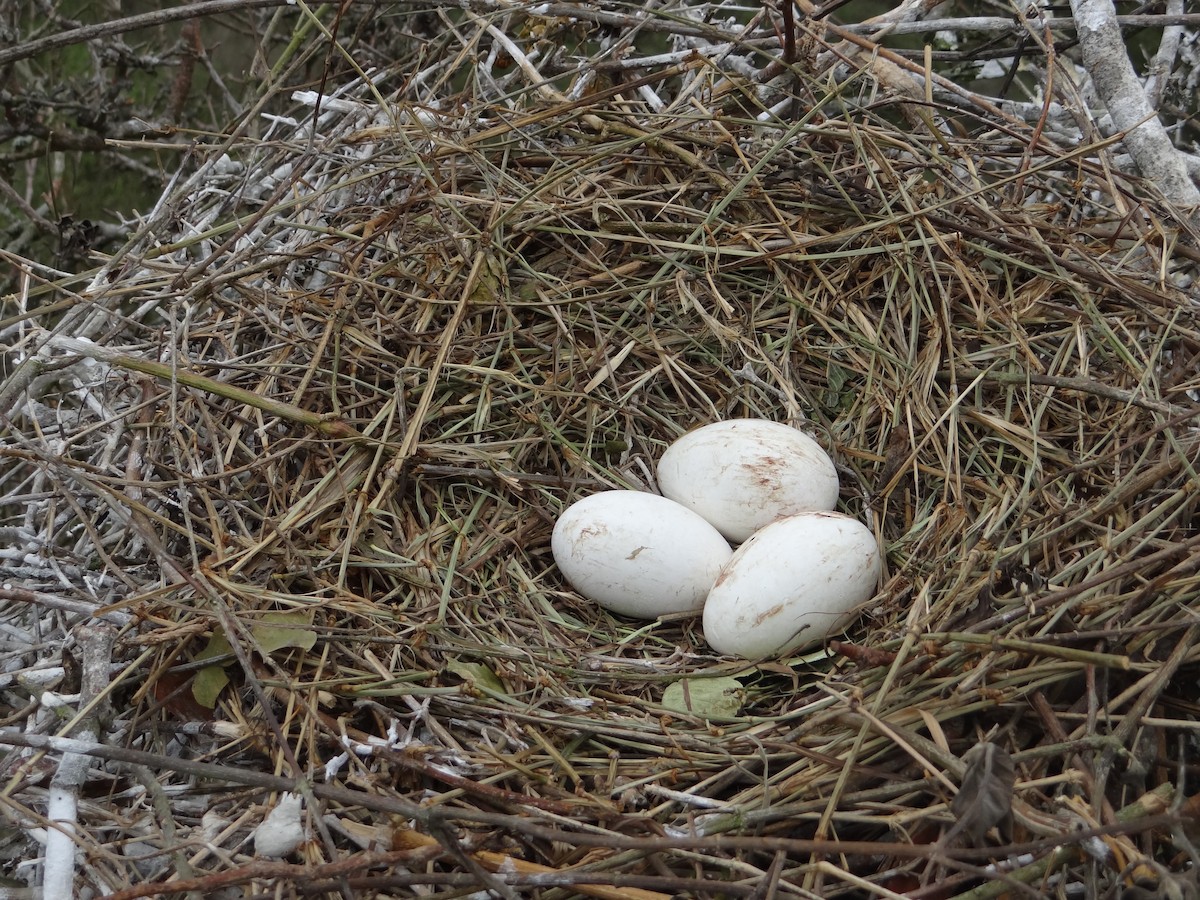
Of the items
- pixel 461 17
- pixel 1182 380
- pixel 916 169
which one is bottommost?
pixel 1182 380

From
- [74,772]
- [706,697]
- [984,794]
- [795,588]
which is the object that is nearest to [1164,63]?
[795,588]

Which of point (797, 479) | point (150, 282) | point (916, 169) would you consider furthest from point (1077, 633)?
point (150, 282)

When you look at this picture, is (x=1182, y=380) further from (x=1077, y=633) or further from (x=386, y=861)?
(x=386, y=861)

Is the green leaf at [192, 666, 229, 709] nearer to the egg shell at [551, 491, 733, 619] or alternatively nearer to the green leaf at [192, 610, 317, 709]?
the green leaf at [192, 610, 317, 709]

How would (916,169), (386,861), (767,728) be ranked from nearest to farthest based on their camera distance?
(386,861) < (767,728) < (916,169)

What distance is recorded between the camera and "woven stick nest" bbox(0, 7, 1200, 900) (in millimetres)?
1179

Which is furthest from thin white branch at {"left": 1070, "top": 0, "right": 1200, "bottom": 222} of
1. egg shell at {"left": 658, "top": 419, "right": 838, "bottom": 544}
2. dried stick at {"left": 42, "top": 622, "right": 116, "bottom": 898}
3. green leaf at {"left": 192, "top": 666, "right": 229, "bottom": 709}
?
dried stick at {"left": 42, "top": 622, "right": 116, "bottom": 898}

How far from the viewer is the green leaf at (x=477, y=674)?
1.47 meters

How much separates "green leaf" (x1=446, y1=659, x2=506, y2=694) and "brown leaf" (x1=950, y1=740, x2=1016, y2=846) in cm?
67

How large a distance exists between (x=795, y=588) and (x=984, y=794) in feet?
1.90

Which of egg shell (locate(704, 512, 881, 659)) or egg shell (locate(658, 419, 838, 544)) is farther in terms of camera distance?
egg shell (locate(658, 419, 838, 544))

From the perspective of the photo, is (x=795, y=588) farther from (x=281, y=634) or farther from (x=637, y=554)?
(x=281, y=634)

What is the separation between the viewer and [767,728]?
1393 mm

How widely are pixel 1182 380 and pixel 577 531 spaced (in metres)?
0.98
